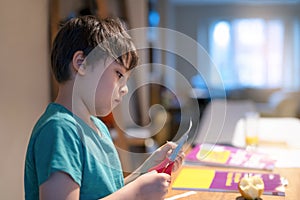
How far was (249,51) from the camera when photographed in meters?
6.61

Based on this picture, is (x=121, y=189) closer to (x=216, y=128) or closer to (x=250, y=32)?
(x=216, y=128)

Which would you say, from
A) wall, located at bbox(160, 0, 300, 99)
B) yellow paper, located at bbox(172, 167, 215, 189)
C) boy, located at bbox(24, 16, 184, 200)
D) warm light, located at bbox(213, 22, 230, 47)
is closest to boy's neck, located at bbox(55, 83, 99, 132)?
boy, located at bbox(24, 16, 184, 200)

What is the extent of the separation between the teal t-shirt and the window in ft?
19.2

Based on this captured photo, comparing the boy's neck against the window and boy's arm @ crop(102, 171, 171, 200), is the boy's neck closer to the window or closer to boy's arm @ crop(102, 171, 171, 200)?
boy's arm @ crop(102, 171, 171, 200)

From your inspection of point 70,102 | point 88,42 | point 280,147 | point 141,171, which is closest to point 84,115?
point 70,102

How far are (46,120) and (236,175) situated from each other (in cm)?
72

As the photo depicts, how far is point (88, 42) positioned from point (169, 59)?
15.1 ft

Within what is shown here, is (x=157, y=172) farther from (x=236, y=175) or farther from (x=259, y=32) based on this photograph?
(x=259, y=32)

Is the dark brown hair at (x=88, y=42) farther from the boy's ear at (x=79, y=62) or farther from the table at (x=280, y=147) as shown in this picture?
the table at (x=280, y=147)

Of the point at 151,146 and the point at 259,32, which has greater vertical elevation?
the point at 259,32

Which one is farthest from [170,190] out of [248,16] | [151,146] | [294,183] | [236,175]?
[248,16]

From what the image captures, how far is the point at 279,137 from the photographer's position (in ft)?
6.17

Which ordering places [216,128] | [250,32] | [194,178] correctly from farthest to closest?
[250,32]
[216,128]
[194,178]

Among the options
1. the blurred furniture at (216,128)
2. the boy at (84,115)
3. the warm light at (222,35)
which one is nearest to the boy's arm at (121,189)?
the boy at (84,115)
